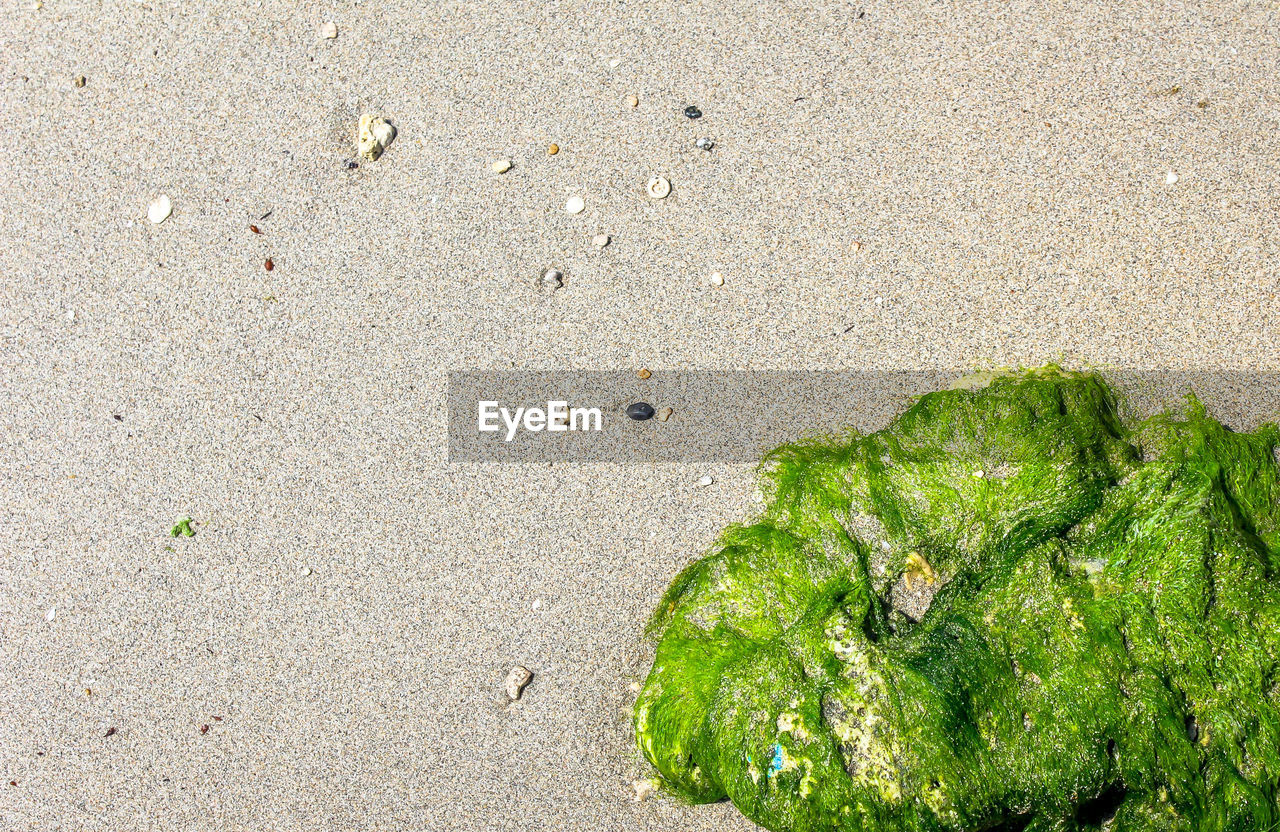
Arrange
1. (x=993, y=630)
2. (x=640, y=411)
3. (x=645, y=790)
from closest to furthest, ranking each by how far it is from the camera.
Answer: (x=993, y=630), (x=645, y=790), (x=640, y=411)

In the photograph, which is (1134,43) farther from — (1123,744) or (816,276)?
(1123,744)

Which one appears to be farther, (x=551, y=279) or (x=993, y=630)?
(x=551, y=279)

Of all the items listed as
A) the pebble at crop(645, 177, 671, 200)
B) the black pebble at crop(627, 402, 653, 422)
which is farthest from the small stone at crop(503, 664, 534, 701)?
the pebble at crop(645, 177, 671, 200)

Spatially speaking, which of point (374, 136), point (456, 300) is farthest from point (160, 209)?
point (456, 300)

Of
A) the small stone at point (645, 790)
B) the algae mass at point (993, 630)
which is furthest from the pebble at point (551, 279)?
the small stone at point (645, 790)

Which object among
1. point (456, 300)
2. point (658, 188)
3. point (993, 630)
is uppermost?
point (658, 188)

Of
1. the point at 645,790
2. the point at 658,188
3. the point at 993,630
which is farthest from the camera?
the point at 658,188

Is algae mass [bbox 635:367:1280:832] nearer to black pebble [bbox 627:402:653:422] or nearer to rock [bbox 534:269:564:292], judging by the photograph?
black pebble [bbox 627:402:653:422]

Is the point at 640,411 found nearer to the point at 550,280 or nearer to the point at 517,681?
the point at 550,280
